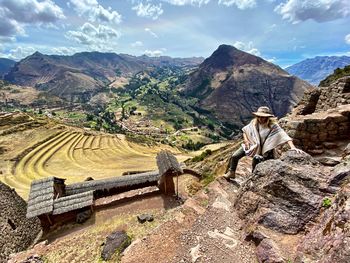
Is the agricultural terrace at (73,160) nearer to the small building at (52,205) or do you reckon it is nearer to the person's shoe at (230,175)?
the small building at (52,205)

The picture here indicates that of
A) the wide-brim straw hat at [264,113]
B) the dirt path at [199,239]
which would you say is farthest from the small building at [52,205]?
the wide-brim straw hat at [264,113]

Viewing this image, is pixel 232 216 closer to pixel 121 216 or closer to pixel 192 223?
pixel 192 223

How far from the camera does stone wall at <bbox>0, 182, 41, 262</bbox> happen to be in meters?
17.1

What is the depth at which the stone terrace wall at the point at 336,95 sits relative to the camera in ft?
51.1

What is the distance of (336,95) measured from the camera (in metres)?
16.4

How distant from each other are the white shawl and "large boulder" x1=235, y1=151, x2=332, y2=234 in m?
0.63

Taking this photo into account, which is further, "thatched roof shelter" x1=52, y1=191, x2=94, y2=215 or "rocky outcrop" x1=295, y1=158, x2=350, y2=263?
"thatched roof shelter" x1=52, y1=191, x2=94, y2=215

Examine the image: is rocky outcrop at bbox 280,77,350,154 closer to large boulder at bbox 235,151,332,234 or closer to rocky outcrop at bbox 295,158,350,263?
large boulder at bbox 235,151,332,234

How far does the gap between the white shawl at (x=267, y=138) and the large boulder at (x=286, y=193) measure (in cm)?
63

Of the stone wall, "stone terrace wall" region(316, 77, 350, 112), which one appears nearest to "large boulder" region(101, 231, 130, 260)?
the stone wall

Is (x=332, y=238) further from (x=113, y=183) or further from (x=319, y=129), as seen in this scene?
(x=113, y=183)

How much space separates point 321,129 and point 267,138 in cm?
416

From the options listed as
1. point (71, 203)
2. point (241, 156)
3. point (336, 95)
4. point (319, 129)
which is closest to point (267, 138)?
point (241, 156)

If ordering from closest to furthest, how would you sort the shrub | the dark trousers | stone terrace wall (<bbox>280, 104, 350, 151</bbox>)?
the shrub, the dark trousers, stone terrace wall (<bbox>280, 104, 350, 151</bbox>)
